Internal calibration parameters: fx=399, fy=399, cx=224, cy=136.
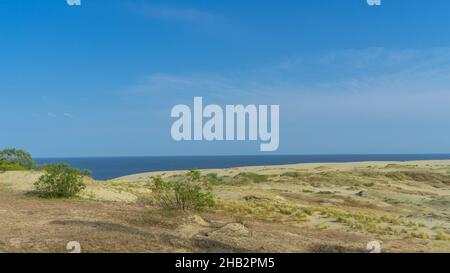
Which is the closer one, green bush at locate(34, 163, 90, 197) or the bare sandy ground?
the bare sandy ground

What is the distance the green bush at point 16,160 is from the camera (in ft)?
113

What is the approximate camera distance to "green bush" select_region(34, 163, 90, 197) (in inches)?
938

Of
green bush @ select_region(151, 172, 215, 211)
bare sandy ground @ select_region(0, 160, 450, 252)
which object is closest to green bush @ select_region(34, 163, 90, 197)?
bare sandy ground @ select_region(0, 160, 450, 252)

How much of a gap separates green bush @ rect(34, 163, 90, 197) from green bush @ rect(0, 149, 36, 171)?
448 inches

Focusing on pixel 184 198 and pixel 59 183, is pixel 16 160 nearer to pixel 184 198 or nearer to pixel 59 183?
pixel 59 183

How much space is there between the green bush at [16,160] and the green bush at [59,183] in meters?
11.4

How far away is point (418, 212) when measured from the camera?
1233 inches

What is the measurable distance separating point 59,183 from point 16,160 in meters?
16.2

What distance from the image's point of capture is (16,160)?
37.0 metres

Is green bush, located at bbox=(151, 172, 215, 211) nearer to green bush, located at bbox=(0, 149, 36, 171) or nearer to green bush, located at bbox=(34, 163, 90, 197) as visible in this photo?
green bush, located at bbox=(34, 163, 90, 197)
